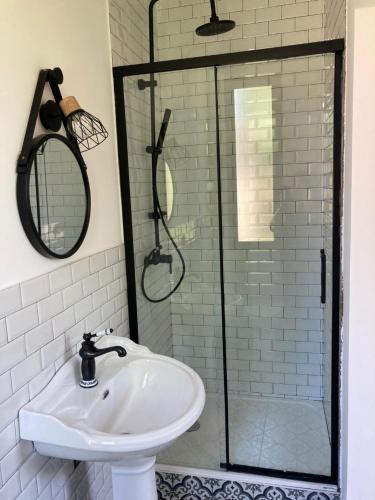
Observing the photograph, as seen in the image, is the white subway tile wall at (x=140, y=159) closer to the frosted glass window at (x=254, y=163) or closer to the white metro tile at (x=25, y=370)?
the frosted glass window at (x=254, y=163)

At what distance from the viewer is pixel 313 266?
2656 mm

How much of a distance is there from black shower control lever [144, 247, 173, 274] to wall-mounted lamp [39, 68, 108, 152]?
88 centimetres

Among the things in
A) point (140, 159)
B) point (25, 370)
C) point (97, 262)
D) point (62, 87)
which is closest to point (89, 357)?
point (25, 370)

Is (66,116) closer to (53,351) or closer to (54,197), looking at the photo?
(54,197)

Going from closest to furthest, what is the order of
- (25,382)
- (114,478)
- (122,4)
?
(25,382)
(114,478)
(122,4)

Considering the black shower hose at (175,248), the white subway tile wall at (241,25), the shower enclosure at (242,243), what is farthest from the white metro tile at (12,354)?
the white subway tile wall at (241,25)

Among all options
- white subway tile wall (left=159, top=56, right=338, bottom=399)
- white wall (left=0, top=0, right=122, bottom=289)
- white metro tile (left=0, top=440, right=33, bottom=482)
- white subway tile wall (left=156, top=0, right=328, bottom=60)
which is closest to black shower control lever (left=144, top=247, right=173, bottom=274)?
white subway tile wall (left=159, top=56, right=338, bottom=399)

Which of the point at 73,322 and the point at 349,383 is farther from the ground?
the point at 73,322

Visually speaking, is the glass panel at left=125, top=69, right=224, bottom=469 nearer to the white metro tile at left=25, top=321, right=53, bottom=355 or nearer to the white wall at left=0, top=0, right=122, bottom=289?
the white wall at left=0, top=0, right=122, bottom=289

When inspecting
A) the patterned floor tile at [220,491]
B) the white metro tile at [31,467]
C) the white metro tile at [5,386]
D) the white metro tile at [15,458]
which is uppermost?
the white metro tile at [5,386]

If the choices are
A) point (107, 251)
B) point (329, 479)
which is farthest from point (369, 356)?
point (107, 251)

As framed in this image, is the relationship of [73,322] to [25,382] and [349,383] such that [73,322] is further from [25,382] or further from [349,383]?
[349,383]

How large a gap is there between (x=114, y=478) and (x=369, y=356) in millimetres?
1107

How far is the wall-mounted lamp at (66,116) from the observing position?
1399 millimetres
